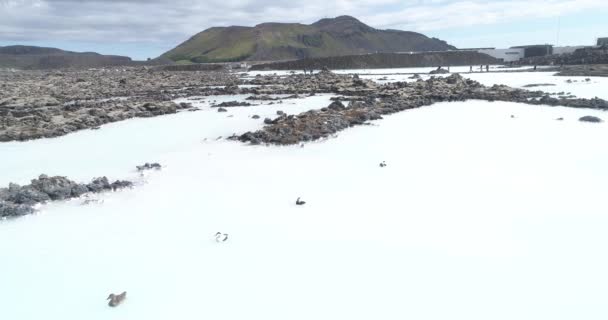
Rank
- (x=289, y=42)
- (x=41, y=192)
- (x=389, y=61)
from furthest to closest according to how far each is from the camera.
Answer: (x=289, y=42)
(x=389, y=61)
(x=41, y=192)

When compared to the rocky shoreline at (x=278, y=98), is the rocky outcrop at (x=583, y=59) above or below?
above

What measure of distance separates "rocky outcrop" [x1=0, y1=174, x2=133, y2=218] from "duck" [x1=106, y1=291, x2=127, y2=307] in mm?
2756

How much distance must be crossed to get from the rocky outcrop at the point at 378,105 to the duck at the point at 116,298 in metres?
5.99

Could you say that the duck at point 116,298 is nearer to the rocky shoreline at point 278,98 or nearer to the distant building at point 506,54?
the rocky shoreline at point 278,98

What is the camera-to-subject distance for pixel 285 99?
18.7m

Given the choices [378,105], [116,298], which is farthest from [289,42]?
[116,298]

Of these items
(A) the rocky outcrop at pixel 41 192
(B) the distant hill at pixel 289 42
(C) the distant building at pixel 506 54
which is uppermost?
(B) the distant hill at pixel 289 42

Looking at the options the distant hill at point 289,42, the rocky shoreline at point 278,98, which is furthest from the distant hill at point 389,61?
the distant hill at point 289,42

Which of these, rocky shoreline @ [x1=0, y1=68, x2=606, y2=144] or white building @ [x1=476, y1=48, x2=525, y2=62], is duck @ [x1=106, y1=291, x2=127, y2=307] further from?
white building @ [x1=476, y1=48, x2=525, y2=62]

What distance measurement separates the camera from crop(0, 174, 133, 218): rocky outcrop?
5.50 metres

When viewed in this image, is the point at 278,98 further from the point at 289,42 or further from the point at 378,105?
the point at 289,42

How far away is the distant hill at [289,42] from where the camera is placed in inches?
3605

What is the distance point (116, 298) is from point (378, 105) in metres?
12.1

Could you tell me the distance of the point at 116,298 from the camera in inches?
141
